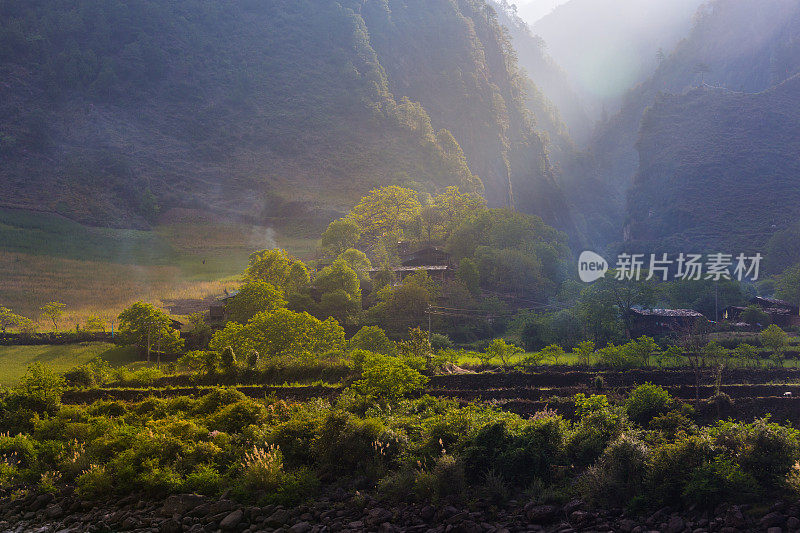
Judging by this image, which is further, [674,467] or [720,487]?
[674,467]

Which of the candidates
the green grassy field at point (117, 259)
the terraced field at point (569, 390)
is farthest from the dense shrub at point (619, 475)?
the green grassy field at point (117, 259)

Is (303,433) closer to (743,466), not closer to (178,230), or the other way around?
(743,466)

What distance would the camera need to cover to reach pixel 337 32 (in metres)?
127

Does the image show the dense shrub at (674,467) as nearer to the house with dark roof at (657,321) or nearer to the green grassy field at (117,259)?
the house with dark roof at (657,321)

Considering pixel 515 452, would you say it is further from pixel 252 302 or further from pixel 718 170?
pixel 718 170

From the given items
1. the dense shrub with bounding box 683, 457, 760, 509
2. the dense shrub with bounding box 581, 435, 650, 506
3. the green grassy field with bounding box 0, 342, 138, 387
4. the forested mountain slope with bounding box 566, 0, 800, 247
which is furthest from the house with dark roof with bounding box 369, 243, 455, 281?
the forested mountain slope with bounding box 566, 0, 800, 247

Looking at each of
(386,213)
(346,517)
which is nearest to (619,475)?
(346,517)

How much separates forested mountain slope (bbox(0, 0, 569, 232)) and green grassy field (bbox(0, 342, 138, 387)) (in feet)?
167

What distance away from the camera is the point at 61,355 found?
31953 millimetres

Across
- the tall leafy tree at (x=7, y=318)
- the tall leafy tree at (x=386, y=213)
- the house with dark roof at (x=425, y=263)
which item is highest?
Answer: the tall leafy tree at (x=386, y=213)

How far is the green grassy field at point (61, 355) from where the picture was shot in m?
30.0

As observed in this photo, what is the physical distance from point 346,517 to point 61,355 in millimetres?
25646

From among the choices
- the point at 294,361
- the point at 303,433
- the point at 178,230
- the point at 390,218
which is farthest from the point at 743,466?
the point at 178,230

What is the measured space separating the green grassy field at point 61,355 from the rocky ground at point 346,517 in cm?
1666
